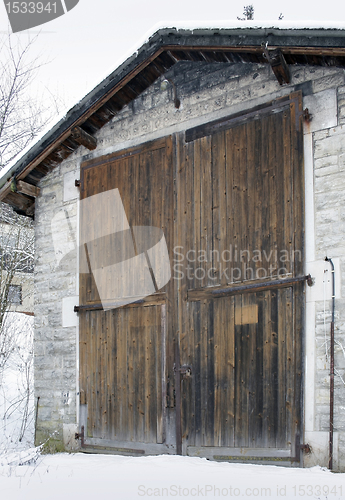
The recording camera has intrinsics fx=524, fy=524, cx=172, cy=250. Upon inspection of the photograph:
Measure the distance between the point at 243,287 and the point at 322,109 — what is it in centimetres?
203

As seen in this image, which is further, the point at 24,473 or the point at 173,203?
the point at 173,203

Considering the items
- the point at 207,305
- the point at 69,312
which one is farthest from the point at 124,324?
the point at 207,305

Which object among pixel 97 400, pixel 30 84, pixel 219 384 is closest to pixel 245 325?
pixel 219 384

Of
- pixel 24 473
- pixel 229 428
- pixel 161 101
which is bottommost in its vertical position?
pixel 24 473

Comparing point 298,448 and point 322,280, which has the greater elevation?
point 322,280

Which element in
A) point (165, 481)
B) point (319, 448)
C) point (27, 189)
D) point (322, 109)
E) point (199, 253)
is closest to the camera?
point (165, 481)

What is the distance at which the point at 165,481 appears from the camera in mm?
4750

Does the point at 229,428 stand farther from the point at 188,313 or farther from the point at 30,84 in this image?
the point at 30,84

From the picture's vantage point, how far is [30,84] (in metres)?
12.4

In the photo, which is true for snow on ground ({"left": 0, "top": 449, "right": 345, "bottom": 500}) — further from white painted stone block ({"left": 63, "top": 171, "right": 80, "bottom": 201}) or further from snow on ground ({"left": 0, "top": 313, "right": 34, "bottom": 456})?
white painted stone block ({"left": 63, "top": 171, "right": 80, "bottom": 201})

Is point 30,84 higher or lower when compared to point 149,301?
higher

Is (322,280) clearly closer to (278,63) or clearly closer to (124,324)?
(278,63)

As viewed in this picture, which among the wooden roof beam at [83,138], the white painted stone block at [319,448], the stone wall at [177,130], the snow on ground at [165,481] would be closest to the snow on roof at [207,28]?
the wooden roof beam at [83,138]

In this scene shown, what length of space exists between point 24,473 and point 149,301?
92.0 inches
